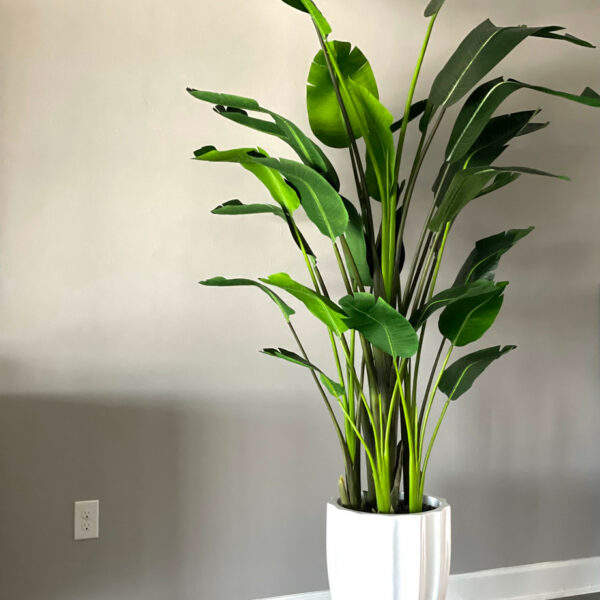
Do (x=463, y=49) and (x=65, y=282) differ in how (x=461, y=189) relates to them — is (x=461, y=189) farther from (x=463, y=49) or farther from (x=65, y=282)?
(x=65, y=282)

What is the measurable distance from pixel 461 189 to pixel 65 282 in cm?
117

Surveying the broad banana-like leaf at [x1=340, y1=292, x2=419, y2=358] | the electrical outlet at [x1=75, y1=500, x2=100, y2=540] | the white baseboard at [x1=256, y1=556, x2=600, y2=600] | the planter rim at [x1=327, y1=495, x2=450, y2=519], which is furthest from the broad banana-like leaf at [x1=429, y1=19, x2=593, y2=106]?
the white baseboard at [x1=256, y1=556, x2=600, y2=600]

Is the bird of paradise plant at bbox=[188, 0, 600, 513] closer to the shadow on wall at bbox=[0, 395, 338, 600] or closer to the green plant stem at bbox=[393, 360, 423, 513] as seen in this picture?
the green plant stem at bbox=[393, 360, 423, 513]

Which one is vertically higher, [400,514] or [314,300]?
[314,300]

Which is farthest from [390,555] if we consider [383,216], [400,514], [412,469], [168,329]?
[168,329]

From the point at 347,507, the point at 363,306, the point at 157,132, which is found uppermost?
the point at 157,132

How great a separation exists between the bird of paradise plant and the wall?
0.42 m

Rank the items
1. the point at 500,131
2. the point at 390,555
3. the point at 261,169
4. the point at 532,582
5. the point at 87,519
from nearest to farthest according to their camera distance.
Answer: the point at 390,555 → the point at 261,169 → the point at 500,131 → the point at 87,519 → the point at 532,582

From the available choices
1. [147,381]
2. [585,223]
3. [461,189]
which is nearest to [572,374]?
[585,223]

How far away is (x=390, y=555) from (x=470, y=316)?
61 cm

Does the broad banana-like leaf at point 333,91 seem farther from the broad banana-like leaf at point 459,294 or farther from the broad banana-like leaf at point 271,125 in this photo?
the broad banana-like leaf at point 459,294

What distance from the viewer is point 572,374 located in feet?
8.14

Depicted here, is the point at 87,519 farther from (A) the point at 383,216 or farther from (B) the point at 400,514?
(A) the point at 383,216

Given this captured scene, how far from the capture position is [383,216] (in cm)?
169
